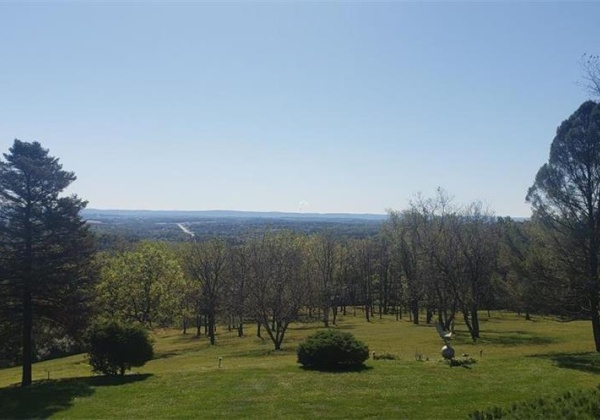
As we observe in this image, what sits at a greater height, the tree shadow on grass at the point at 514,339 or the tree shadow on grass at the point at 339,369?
the tree shadow on grass at the point at 339,369

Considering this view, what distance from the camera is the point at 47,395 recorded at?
2164cm

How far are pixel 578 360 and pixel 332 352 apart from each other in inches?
500

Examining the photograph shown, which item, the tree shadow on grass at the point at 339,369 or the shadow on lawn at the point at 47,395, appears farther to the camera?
the tree shadow on grass at the point at 339,369

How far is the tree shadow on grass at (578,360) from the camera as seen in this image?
76.6 ft

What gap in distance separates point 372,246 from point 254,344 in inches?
1351

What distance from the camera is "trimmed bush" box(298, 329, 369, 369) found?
23656mm

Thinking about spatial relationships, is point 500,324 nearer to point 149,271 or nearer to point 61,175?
point 149,271

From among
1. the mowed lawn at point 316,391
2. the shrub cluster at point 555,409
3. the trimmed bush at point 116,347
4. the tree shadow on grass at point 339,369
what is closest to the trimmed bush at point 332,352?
the tree shadow on grass at point 339,369

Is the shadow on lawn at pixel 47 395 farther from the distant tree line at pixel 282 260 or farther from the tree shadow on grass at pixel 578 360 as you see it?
the tree shadow on grass at pixel 578 360

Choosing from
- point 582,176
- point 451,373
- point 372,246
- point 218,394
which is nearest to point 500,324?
point 372,246

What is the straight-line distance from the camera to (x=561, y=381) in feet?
67.6

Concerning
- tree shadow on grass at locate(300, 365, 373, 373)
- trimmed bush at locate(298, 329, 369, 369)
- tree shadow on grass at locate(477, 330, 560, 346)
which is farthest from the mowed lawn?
tree shadow on grass at locate(477, 330, 560, 346)

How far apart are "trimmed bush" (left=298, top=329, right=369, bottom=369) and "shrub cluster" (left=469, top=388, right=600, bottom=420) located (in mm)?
10527

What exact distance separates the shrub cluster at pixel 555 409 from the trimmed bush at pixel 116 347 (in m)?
16.8
